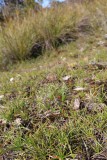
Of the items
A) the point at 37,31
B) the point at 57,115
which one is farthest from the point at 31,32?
the point at 57,115

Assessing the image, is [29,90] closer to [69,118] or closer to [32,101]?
[32,101]

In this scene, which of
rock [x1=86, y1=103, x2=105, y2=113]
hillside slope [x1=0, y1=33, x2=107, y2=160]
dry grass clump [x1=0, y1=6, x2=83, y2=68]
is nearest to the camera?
hillside slope [x1=0, y1=33, x2=107, y2=160]

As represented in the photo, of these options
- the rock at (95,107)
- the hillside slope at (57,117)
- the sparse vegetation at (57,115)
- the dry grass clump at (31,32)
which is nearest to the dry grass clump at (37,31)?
the dry grass clump at (31,32)

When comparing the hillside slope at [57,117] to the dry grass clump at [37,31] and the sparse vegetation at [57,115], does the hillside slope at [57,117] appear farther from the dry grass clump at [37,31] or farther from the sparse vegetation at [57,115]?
the dry grass clump at [37,31]

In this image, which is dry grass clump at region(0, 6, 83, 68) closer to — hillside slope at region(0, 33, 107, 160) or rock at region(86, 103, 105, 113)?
hillside slope at region(0, 33, 107, 160)

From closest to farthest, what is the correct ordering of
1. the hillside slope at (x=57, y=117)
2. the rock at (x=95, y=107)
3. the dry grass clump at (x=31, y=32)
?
the hillside slope at (x=57, y=117) < the rock at (x=95, y=107) < the dry grass clump at (x=31, y=32)

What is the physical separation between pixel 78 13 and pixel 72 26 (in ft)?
2.30

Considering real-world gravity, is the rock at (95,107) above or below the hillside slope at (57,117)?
above

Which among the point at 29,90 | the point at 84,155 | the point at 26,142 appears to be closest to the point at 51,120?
the point at 26,142

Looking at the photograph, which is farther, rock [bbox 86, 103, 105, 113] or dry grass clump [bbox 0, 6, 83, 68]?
dry grass clump [bbox 0, 6, 83, 68]

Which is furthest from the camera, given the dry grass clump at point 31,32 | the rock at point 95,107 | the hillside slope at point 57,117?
the dry grass clump at point 31,32

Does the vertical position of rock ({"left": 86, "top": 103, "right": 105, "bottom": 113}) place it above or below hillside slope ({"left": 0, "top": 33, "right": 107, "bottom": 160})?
above

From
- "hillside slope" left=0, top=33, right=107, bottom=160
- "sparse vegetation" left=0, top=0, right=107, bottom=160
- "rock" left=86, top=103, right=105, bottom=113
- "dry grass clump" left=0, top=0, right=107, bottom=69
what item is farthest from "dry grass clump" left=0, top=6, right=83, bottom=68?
"rock" left=86, top=103, right=105, bottom=113

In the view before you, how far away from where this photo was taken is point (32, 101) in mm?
2105
